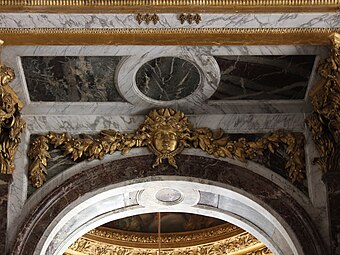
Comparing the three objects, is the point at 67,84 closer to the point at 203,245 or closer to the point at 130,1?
the point at 130,1

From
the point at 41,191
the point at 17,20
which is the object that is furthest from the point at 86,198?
the point at 17,20

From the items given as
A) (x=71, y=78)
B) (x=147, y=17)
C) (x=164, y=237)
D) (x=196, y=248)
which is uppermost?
(x=164, y=237)

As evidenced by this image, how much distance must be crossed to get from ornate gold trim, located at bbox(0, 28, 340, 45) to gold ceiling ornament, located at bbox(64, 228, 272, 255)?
6834mm

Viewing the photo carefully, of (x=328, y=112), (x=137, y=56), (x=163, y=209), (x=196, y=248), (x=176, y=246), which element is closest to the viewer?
(x=328, y=112)

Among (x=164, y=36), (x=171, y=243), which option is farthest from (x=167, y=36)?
(x=171, y=243)

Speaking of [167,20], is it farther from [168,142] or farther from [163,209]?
[163,209]

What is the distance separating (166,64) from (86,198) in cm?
164

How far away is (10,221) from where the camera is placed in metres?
11.9

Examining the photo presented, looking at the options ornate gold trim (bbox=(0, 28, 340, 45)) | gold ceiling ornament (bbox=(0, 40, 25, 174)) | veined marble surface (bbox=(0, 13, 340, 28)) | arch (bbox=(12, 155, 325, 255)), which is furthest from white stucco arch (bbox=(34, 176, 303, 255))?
veined marble surface (bbox=(0, 13, 340, 28))

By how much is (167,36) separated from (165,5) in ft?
1.23

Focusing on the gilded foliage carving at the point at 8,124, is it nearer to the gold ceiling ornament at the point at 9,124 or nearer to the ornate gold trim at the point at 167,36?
Answer: the gold ceiling ornament at the point at 9,124

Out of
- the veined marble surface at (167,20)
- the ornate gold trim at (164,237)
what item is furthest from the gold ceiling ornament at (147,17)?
the ornate gold trim at (164,237)

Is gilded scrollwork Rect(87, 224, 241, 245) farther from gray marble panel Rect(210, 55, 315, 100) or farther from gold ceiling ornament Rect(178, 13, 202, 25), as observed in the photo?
gold ceiling ornament Rect(178, 13, 202, 25)

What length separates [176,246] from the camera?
60.5ft
